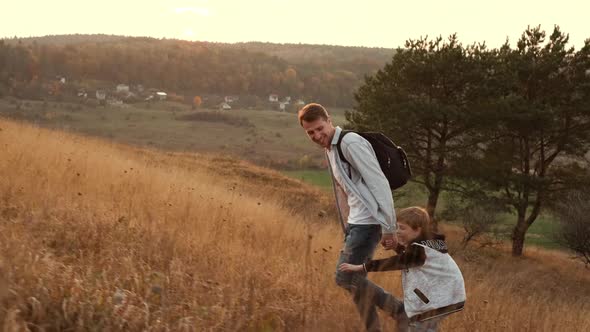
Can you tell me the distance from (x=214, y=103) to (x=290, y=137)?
35207mm

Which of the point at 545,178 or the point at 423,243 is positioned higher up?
the point at 423,243

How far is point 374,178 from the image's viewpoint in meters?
3.65

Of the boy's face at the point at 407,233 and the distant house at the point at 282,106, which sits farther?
the distant house at the point at 282,106

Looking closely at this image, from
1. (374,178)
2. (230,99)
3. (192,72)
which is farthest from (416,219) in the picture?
(192,72)

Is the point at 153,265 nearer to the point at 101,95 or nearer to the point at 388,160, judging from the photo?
the point at 388,160

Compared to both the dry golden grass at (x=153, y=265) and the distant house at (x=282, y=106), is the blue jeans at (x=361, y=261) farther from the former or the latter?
the distant house at (x=282, y=106)

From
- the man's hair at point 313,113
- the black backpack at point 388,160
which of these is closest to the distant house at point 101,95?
the man's hair at point 313,113

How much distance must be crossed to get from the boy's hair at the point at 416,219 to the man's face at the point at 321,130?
70 centimetres

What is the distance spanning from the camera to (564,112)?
840 inches

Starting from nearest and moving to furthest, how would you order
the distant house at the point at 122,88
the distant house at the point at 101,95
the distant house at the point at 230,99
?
the distant house at the point at 101,95 → the distant house at the point at 122,88 → the distant house at the point at 230,99

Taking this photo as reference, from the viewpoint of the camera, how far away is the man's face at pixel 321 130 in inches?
149

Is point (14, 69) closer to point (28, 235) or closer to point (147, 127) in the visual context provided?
point (147, 127)

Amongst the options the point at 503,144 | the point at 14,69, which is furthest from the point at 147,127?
the point at 503,144

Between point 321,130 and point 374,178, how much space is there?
482 millimetres
